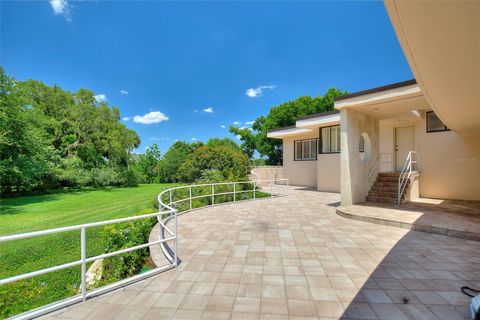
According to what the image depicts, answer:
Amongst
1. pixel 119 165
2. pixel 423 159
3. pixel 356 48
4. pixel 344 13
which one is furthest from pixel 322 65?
pixel 119 165

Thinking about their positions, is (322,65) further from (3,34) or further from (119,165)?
(119,165)

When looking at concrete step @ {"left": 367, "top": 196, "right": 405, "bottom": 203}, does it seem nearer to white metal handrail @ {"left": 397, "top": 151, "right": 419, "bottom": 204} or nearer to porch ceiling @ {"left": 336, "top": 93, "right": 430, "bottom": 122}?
white metal handrail @ {"left": 397, "top": 151, "right": 419, "bottom": 204}

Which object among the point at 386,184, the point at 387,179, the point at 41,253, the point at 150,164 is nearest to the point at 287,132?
the point at 387,179

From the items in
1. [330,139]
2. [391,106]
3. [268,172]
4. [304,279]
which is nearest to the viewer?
[304,279]

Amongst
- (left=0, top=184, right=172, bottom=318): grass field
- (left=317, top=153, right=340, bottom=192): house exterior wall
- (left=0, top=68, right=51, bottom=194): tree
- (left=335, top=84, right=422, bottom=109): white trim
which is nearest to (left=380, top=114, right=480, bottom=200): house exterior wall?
(left=317, top=153, right=340, bottom=192): house exterior wall

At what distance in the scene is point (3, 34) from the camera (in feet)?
33.9

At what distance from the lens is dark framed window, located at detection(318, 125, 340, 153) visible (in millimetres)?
11461

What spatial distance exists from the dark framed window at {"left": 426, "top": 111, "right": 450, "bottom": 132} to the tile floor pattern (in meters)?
6.21

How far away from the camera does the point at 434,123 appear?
28.5ft

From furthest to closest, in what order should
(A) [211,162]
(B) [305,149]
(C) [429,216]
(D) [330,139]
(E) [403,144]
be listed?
(B) [305,149] → (A) [211,162] → (D) [330,139] → (E) [403,144] → (C) [429,216]

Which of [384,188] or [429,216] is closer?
Result: [429,216]

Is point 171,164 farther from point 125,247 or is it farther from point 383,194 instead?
point 383,194

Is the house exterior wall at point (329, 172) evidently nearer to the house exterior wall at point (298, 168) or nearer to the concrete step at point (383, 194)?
the house exterior wall at point (298, 168)

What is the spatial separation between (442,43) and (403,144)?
34.0 feet
